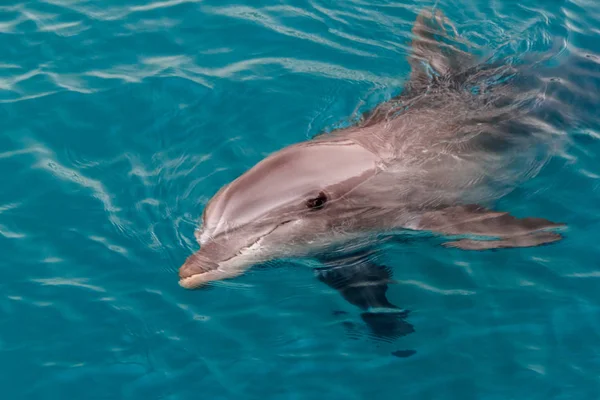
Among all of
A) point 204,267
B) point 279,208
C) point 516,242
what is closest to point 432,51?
point 516,242

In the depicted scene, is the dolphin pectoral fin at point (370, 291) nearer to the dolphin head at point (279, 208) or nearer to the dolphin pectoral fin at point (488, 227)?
the dolphin head at point (279, 208)

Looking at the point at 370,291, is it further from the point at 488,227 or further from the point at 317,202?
the point at 488,227

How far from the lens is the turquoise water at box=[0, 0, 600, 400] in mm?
7312

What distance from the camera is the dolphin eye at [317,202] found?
7.35 metres

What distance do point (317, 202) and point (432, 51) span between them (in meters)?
4.67

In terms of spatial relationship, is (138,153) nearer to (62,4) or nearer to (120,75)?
(120,75)

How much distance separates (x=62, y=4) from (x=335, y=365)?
8561 millimetres

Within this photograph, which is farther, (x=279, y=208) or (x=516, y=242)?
(x=516, y=242)

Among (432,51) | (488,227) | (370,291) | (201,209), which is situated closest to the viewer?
(370,291)

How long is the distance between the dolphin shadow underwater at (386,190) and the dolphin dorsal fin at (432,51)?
638mm

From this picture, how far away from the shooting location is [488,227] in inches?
318

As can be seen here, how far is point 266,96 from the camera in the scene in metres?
10.4

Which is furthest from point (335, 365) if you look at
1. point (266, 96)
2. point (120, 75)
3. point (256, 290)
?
point (120, 75)

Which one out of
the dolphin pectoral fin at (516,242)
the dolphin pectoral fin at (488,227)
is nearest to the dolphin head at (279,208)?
the dolphin pectoral fin at (488,227)
